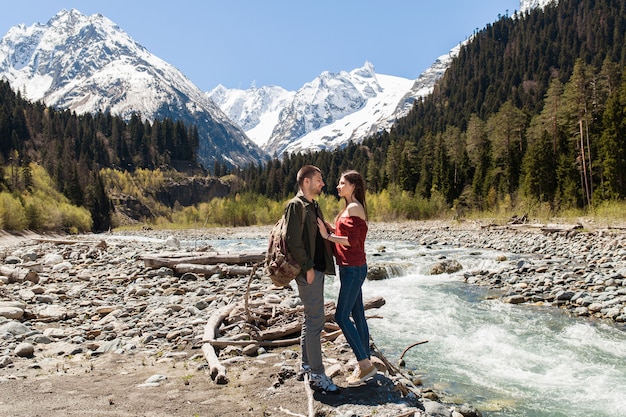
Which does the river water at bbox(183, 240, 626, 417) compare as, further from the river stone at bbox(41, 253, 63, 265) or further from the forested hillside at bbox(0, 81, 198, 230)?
the forested hillside at bbox(0, 81, 198, 230)

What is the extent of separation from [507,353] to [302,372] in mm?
5173

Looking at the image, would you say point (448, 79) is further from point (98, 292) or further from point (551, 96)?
point (98, 292)

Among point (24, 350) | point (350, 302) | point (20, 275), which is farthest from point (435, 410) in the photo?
point (20, 275)

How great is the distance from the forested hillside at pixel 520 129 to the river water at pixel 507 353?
33.1m

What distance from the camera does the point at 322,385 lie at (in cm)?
484

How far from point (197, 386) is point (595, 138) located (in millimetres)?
48842

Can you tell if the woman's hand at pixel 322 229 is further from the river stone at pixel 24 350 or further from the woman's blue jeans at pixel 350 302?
the river stone at pixel 24 350

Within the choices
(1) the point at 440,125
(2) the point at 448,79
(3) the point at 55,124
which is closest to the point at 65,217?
(3) the point at 55,124

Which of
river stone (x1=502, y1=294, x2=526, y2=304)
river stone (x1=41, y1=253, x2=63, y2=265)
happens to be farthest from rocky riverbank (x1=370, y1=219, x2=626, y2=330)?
river stone (x1=41, y1=253, x2=63, y2=265)

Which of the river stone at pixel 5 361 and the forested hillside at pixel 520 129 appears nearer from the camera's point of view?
the river stone at pixel 5 361

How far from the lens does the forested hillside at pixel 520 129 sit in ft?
141

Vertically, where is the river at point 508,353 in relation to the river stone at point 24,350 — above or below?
below

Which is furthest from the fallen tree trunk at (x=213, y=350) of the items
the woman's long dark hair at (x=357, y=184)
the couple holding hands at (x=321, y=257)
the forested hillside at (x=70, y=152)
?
the forested hillside at (x=70, y=152)

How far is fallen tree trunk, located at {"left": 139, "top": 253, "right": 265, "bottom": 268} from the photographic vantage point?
1508 centimetres
